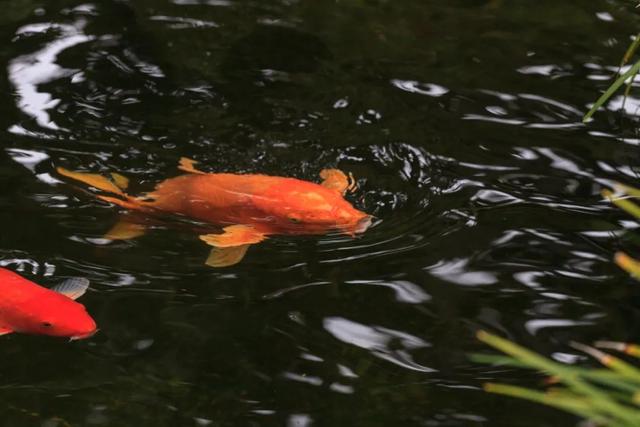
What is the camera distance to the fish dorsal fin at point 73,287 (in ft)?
8.50

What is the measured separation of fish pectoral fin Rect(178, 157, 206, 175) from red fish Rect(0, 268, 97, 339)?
924 mm

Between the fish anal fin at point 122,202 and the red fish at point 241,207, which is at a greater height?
the red fish at point 241,207

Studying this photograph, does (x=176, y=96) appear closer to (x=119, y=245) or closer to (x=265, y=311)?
(x=119, y=245)

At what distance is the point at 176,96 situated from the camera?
377 cm

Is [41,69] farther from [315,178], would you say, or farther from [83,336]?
[83,336]

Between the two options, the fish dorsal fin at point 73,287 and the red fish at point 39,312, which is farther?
the fish dorsal fin at point 73,287

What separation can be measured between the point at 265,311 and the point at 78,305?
53 centimetres

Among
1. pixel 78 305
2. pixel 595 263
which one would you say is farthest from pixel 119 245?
pixel 595 263

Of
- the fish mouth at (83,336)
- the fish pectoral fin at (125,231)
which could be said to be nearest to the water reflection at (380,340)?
the fish mouth at (83,336)

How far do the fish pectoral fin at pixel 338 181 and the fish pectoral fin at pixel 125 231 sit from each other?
2.17 feet

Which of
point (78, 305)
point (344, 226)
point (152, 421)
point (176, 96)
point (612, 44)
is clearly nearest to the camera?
point (152, 421)

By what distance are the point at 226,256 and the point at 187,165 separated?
2.22 ft

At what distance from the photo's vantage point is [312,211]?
2.83m

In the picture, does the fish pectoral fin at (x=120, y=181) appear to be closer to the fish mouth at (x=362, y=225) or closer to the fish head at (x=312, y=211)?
the fish head at (x=312, y=211)
